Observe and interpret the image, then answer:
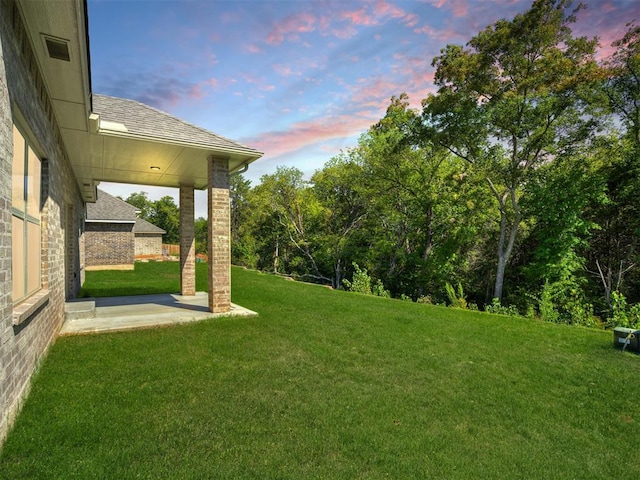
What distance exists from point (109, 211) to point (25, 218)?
20258mm

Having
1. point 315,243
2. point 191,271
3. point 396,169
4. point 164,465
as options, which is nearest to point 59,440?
point 164,465

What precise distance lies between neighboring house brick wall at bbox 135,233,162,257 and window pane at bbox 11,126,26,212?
28.5m

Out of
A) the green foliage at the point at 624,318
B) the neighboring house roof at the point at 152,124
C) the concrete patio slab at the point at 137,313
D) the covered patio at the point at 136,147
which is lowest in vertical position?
the green foliage at the point at 624,318

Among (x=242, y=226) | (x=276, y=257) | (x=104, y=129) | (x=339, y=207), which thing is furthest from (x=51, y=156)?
(x=242, y=226)

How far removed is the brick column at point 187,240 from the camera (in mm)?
10484

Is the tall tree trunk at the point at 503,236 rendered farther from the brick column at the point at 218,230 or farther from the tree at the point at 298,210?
the brick column at the point at 218,230

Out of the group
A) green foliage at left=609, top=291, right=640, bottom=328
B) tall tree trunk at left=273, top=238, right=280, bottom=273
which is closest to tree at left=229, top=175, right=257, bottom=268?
tall tree trunk at left=273, top=238, right=280, bottom=273

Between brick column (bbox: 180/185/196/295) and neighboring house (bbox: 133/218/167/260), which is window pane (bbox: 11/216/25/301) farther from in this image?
neighboring house (bbox: 133/218/167/260)

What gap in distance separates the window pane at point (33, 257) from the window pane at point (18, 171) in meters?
0.58

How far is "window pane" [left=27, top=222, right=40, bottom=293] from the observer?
4.08 meters

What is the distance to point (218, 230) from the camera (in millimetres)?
7543

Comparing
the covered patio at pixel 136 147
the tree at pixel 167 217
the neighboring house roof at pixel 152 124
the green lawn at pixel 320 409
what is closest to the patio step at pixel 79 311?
the green lawn at pixel 320 409

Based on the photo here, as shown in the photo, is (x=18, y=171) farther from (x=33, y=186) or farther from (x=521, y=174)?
(x=521, y=174)

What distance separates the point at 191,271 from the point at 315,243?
16.2 meters
